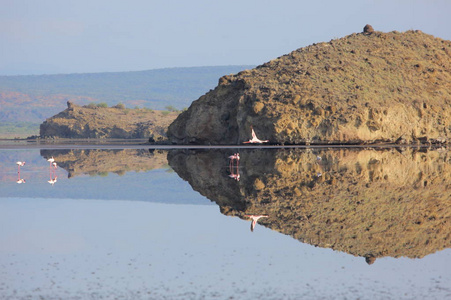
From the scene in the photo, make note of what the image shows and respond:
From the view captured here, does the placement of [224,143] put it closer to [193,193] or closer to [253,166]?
[253,166]

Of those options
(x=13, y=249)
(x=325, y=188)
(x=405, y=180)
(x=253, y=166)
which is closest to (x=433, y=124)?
(x=253, y=166)

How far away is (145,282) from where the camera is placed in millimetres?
11531

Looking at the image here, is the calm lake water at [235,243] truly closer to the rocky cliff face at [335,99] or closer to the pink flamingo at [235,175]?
the pink flamingo at [235,175]

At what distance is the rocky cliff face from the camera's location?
206 ft

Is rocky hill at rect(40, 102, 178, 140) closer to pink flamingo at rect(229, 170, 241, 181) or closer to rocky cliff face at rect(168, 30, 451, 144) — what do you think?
rocky cliff face at rect(168, 30, 451, 144)

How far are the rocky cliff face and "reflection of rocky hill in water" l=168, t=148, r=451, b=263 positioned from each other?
25.3 m

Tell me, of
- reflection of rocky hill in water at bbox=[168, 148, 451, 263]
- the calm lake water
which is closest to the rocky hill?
reflection of rocky hill in water at bbox=[168, 148, 451, 263]

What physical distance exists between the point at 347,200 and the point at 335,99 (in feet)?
149

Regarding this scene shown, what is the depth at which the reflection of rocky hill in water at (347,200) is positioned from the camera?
49.9 ft

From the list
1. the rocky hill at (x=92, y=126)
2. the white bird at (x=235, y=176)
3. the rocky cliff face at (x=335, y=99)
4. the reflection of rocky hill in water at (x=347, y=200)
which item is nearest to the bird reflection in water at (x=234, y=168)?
the white bird at (x=235, y=176)

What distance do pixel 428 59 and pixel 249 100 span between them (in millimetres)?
28692

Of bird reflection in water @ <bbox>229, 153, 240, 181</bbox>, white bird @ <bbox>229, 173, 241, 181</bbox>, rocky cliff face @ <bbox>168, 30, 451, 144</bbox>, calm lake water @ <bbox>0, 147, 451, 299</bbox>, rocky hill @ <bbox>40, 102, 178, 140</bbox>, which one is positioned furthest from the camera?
rocky hill @ <bbox>40, 102, 178, 140</bbox>

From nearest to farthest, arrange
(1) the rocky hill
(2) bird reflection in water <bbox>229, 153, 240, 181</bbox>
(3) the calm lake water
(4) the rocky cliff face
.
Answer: (3) the calm lake water
(2) bird reflection in water <bbox>229, 153, 240, 181</bbox>
(4) the rocky cliff face
(1) the rocky hill

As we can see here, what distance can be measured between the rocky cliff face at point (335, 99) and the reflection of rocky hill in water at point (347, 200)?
994 inches
